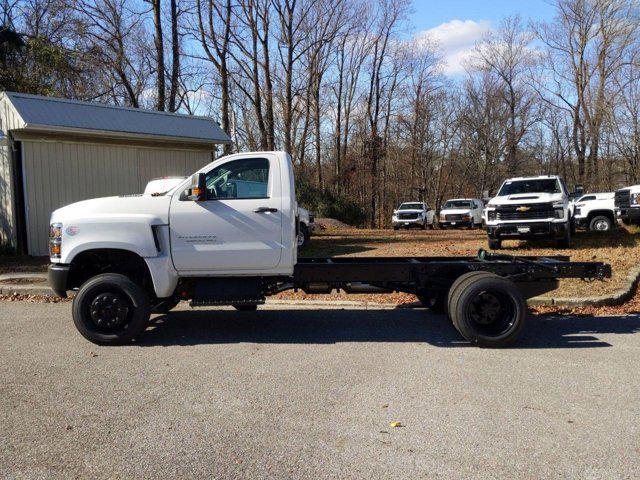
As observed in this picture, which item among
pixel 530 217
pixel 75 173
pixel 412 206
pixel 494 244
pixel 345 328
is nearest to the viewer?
pixel 345 328

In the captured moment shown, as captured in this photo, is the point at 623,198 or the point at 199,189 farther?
the point at 623,198

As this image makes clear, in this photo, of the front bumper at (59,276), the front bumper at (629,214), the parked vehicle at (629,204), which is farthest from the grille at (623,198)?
the front bumper at (59,276)

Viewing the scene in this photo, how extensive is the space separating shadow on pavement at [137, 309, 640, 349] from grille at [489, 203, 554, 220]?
6470 mm

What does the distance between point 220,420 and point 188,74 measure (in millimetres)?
29401

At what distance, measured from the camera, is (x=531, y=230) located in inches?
557

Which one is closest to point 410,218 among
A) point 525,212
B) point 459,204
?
point 459,204

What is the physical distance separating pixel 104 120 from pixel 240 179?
10568mm

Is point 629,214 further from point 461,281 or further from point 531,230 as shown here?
point 461,281

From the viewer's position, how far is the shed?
14.4 meters

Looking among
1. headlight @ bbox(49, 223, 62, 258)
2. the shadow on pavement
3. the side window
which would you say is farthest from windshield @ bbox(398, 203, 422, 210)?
headlight @ bbox(49, 223, 62, 258)

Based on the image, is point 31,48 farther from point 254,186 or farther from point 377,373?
point 377,373

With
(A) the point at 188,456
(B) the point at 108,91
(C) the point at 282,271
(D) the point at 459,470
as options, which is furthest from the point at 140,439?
(B) the point at 108,91

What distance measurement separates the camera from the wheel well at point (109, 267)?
6.85 metres

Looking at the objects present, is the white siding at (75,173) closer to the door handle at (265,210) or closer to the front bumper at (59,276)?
the front bumper at (59,276)
